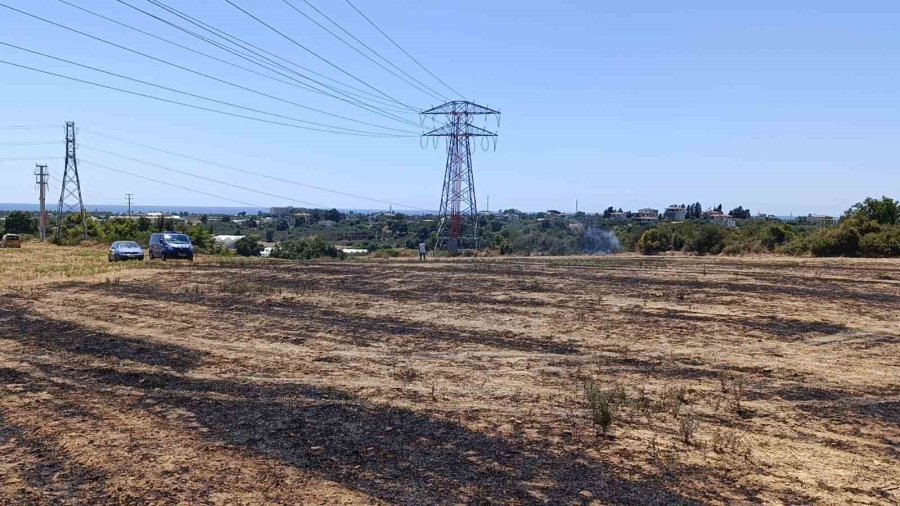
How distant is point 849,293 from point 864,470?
17346mm

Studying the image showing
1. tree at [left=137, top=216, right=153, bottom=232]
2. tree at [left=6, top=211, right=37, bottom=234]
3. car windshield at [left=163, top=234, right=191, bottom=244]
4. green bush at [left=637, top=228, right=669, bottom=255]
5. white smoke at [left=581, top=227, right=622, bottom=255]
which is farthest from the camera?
tree at [left=6, top=211, right=37, bottom=234]

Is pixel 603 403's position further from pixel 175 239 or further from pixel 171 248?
pixel 175 239

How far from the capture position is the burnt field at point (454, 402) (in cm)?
709

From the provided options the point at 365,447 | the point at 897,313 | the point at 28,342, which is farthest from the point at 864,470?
the point at 28,342

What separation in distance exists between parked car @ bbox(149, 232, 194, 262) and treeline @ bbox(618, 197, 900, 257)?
33681 millimetres

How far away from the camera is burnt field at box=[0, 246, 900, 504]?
7.09 meters

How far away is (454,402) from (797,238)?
45749 mm

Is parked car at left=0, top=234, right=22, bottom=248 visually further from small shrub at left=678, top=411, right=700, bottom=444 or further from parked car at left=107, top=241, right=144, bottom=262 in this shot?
small shrub at left=678, top=411, right=700, bottom=444

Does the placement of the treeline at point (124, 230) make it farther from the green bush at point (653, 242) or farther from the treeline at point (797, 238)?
the treeline at point (797, 238)

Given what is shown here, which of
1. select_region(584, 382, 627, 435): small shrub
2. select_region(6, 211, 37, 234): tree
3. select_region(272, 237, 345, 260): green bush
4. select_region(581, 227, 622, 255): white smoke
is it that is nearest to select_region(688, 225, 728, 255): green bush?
select_region(581, 227, 622, 255): white smoke

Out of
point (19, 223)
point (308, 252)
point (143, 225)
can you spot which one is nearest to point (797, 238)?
point (308, 252)

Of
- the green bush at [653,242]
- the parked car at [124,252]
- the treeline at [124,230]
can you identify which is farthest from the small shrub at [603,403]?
the treeline at [124,230]

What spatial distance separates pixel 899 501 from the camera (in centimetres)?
672

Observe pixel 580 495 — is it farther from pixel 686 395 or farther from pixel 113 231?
pixel 113 231
